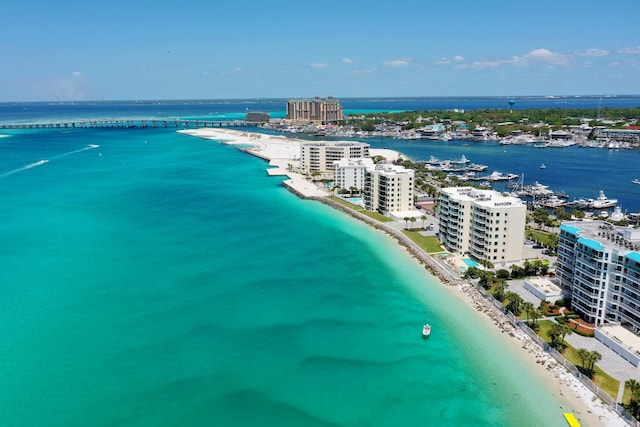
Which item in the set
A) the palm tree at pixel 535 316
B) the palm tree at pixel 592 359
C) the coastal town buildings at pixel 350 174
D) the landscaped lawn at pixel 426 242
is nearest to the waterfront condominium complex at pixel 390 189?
the landscaped lawn at pixel 426 242

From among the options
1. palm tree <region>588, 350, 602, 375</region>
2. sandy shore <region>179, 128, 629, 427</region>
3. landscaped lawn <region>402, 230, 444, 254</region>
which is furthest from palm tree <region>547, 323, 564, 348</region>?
landscaped lawn <region>402, 230, 444, 254</region>

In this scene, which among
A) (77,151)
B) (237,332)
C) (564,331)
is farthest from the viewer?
(77,151)

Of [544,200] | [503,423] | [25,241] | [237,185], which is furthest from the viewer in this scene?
[237,185]

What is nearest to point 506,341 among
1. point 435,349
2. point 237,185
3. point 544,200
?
point 435,349

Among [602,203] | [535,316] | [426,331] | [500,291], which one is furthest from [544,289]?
[602,203]

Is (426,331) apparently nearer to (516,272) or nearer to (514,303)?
(514,303)

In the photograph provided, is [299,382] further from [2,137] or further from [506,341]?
[2,137]
